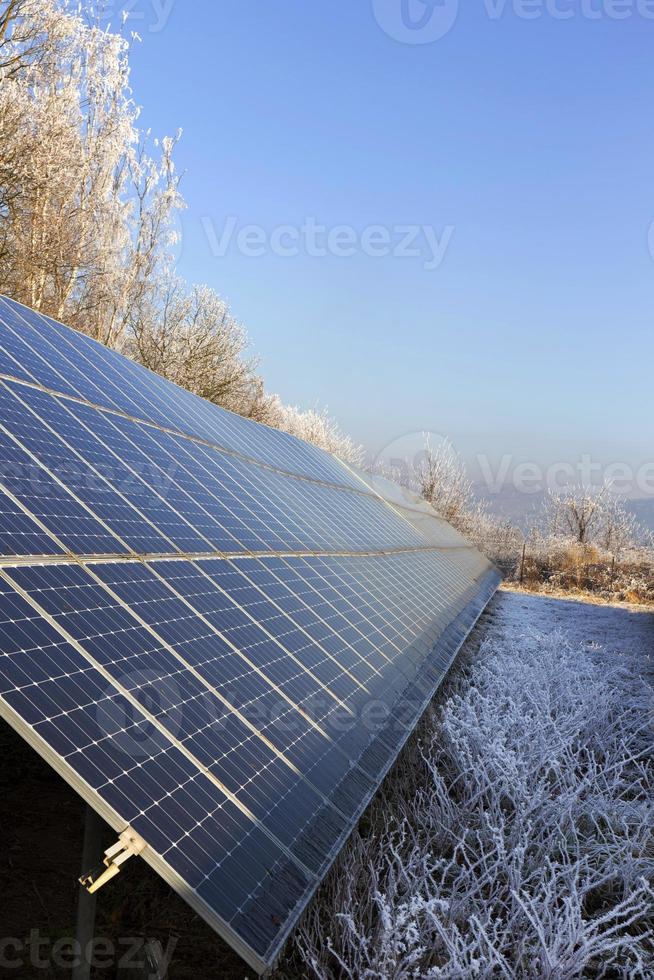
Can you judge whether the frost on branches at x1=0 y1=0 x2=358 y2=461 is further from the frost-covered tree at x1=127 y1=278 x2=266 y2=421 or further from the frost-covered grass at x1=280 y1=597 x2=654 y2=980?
the frost-covered grass at x1=280 y1=597 x2=654 y2=980

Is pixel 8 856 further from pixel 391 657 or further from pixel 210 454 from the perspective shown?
pixel 210 454

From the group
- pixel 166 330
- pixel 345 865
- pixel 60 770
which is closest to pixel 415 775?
pixel 345 865

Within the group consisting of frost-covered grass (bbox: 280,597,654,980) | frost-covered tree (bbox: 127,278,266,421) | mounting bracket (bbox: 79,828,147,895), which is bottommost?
frost-covered grass (bbox: 280,597,654,980)

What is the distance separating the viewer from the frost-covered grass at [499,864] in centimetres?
459

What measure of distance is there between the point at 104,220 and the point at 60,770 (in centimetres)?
3305

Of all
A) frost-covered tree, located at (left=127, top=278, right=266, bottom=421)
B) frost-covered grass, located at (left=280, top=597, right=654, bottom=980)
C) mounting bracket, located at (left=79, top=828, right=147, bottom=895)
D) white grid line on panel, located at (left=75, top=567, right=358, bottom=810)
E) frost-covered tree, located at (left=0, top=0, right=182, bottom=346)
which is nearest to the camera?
mounting bracket, located at (left=79, top=828, right=147, bottom=895)

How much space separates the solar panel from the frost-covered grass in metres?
0.71

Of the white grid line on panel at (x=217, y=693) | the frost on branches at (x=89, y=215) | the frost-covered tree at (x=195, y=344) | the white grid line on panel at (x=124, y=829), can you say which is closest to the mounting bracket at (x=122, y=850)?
the white grid line on panel at (x=124, y=829)

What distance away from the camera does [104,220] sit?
32.0 meters

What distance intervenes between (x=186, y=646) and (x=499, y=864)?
126 inches

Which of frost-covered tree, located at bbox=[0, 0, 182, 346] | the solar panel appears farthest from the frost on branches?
the solar panel

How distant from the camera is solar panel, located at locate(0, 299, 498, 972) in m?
3.50

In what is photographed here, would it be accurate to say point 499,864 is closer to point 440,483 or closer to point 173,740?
point 173,740

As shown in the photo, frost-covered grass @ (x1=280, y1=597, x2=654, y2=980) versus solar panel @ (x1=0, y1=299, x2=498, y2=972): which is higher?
solar panel @ (x1=0, y1=299, x2=498, y2=972)
